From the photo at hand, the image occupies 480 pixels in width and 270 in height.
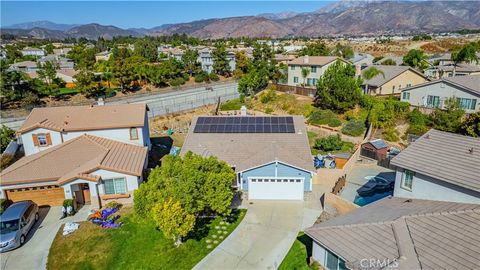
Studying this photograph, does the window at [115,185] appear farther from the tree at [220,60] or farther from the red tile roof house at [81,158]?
the tree at [220,60]

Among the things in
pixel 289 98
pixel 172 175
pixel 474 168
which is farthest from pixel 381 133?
pixel 172 175

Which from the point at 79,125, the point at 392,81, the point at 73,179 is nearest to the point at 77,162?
the point at 73,179

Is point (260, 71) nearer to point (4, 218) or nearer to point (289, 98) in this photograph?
point (289, 98)

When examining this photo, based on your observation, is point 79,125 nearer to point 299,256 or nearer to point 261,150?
point 261,150

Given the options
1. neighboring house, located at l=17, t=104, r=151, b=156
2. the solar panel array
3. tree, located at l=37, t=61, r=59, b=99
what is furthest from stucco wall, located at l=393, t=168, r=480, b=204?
tree, located at l=37, t=61, r=59, b=99

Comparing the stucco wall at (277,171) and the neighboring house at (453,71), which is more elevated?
the neighboring house at (453,71)

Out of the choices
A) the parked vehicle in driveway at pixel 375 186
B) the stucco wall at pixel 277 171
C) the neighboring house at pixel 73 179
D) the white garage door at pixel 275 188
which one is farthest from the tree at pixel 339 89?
the neighboring house at pixel 73 179

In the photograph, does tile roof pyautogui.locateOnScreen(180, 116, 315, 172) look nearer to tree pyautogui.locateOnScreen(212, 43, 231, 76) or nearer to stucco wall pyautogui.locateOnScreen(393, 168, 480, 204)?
stucco wall pyautogui.locateOnScreen(393, 168, 480, 204)
